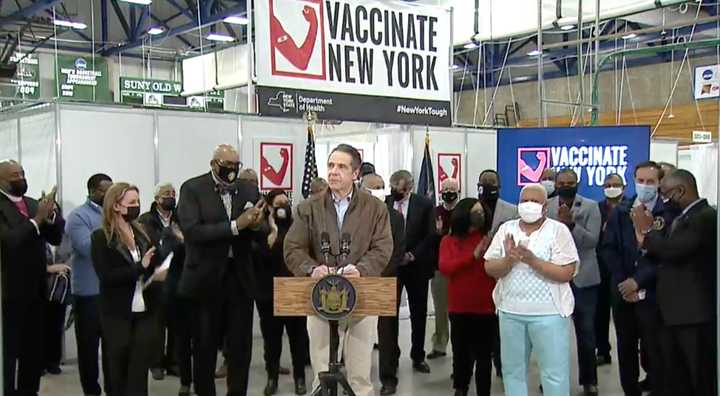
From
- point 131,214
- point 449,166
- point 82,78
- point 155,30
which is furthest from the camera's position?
point 155,30

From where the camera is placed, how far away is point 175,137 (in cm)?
685

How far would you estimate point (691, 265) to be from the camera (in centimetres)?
380

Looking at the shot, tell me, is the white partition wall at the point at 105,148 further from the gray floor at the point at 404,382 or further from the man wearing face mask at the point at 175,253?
the gray floor at the point at 404,382

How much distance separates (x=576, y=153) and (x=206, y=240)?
14.2 feet

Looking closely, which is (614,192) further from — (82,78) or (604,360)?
(82,78)

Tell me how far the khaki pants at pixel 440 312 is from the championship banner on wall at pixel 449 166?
2395mm

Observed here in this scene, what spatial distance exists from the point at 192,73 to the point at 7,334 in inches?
399

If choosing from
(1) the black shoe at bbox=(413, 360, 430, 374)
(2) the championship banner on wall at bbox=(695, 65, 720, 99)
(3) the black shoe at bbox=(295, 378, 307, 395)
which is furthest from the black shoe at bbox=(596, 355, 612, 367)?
(2) the championship banner on wall at bbox=(695, 65, 720, 99)

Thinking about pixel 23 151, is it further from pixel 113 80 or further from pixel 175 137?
pixel 113 80

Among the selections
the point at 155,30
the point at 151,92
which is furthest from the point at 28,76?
the point at 155,30

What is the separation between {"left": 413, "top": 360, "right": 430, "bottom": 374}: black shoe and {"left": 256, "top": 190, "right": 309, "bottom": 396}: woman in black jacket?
1030 mm

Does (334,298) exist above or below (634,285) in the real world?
above

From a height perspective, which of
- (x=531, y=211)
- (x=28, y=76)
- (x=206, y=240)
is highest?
(x=28, y=76)

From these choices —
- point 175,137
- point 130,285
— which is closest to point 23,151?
point 175,137
